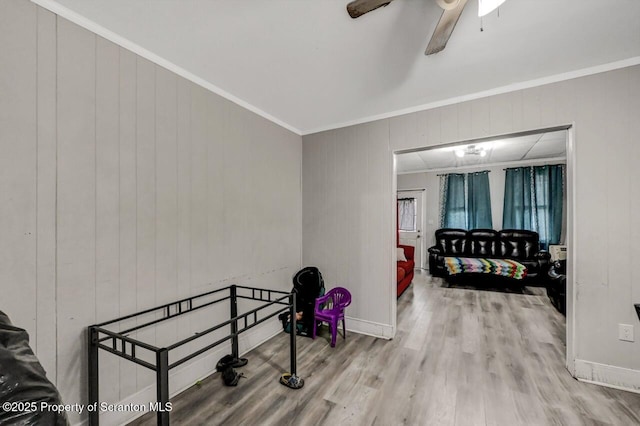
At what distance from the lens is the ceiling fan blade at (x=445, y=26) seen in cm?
122

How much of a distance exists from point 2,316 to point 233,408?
140 cm

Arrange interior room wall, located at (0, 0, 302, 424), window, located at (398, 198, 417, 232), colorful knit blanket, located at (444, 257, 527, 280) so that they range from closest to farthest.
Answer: interior room wall, located at (0, 0, 302, 424) < colorful knit blanket, located at (444, 257, 527, 280) < window, located at (398, 198, 417, 232)

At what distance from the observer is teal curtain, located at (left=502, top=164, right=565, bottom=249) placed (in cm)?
523

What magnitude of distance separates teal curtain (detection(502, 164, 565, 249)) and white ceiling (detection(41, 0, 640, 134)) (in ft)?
13.3

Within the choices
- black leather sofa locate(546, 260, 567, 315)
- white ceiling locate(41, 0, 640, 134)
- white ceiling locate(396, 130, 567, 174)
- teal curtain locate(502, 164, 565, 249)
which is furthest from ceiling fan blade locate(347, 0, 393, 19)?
teal curtain locate(502, 164, 565, 249)

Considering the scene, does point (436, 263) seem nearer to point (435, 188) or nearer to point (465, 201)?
point (465, 201)

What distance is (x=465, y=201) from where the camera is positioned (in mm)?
6125

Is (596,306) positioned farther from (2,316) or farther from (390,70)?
(2,316)

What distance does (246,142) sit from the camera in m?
2.65

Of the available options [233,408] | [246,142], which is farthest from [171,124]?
[233,408]

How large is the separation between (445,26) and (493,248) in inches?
210

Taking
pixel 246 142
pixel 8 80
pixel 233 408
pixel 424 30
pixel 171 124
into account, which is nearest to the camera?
pixel 8 80

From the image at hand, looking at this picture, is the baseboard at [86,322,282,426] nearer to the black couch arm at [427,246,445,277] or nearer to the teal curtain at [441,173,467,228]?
the black couch arm at [427,246,445,277]

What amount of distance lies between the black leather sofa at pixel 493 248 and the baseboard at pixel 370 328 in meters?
2.85
